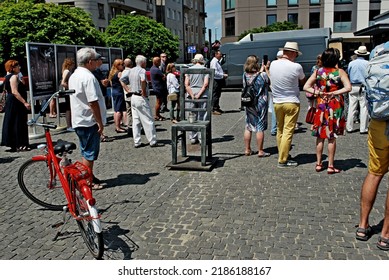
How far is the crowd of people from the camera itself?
13.0 feet

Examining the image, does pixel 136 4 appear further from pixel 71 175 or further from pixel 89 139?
pixel 71 175

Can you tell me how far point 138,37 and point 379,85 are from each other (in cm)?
3148

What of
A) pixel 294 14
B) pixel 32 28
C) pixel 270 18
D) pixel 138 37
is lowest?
pixel 32 28

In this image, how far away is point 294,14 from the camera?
5841cm

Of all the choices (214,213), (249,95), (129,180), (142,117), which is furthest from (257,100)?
(214,213)

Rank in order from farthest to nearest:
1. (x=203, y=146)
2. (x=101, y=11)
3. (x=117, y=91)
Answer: (x=101, y=11)
(x=117, y=91)
(x=203, y=146)

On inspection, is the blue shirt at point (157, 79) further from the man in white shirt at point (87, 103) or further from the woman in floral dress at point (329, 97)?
the man in white shirt at point (87, 103)

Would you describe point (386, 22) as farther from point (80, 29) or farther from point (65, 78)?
point (65, 78)

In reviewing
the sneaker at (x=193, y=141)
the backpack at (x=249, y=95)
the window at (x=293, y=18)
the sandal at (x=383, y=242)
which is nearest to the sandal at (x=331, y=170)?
the backpack at (x=249, y=95)

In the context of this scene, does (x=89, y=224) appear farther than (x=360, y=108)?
No

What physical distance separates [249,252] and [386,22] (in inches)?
769

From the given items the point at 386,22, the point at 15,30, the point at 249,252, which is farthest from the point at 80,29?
the point at 249,252

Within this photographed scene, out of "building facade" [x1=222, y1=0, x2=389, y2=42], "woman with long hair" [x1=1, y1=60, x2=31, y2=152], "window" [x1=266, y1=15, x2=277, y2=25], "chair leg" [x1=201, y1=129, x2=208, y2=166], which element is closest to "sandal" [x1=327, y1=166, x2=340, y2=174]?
"chair leg" [x1=201, y1=129, x2=208, y2=166]

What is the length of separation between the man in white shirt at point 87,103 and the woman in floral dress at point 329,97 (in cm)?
308
